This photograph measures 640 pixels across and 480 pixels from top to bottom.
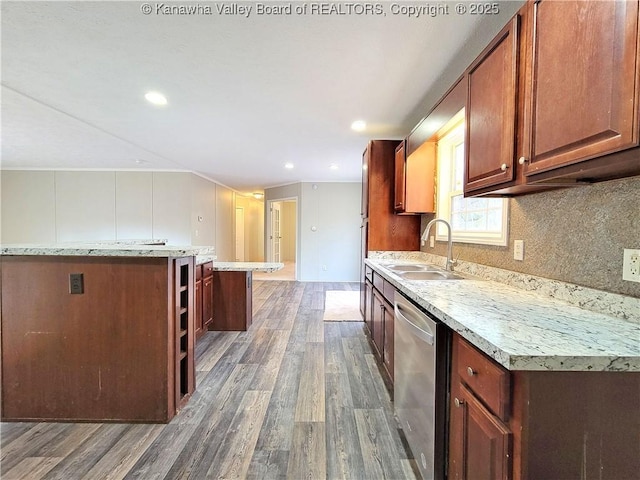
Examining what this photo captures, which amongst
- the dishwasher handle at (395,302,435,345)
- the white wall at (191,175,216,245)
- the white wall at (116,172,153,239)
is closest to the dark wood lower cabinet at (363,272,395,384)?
the dishwasher handle at (395,302,435,345)

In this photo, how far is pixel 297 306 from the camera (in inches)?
188

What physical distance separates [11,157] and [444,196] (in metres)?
7.21

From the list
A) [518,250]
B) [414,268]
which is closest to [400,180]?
[414,268]

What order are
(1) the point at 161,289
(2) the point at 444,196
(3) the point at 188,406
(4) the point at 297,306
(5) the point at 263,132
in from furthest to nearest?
(4) the point at 297,306 < (5) the point at 263,132 < (2) the point at 444,196 < (3) the point at 188,406 < (1) the point at 161,289

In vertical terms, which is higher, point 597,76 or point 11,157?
point 11,157

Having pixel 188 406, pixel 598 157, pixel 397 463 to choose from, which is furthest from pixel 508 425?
pixel 188 406

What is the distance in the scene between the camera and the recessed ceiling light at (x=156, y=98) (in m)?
2.63

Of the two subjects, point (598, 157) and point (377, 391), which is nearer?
point (598, 157)

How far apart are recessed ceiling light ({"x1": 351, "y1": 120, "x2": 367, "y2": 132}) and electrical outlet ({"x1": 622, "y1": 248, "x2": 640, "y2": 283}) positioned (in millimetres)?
2649

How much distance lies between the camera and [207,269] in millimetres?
3342

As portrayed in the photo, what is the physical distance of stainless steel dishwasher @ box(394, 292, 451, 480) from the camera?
4.04ft

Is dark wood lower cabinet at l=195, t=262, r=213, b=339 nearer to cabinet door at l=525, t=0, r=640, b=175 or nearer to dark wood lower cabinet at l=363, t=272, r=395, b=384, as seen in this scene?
dark wood lower cabinet at l=363, t=272, r=395, b=384

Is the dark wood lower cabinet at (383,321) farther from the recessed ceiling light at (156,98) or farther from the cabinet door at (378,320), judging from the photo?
the recessed ceiling light at (156,98)

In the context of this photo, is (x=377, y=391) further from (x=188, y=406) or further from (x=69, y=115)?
(x=69, y=115)
